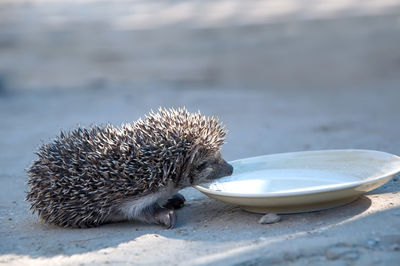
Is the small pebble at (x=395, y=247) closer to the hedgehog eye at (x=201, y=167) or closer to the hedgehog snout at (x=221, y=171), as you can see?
the hedgehog snout at (x=221, y=171)

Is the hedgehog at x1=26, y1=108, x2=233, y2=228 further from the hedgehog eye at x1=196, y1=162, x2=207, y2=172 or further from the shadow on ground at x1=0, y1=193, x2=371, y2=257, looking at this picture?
the shadow on ground at x1=0, y1=193, x2=371, y2=257

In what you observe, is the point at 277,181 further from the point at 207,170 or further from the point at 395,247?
the point at 395,247

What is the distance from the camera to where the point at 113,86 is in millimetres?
16344

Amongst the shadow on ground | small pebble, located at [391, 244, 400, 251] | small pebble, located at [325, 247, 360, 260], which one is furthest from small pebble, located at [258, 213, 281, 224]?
small pebble, located at [391, 244, 400, 251]

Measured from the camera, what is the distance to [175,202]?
20.0ft

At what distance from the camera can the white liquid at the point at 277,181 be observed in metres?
5.46

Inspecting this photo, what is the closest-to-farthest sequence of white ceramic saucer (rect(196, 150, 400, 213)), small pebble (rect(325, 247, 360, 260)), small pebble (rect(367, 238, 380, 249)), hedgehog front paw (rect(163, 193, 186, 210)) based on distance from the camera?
small pebble (rect(325, 247, 360, 260)), small pebble (rect(367, 238, 380, 249)), white ceramic saucer (rect(196, 150, 400, 213)), hedgehog front paw (rect(163, 193, 186, 210))

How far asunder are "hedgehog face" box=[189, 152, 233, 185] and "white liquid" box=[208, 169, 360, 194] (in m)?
0.09

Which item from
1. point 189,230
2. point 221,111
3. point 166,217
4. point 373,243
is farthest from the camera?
point 221,111

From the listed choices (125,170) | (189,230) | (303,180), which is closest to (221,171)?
(189,230)

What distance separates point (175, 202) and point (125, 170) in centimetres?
105

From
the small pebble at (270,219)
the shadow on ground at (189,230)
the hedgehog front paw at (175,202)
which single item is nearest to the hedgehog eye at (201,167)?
the shadow on ground at (189,230)

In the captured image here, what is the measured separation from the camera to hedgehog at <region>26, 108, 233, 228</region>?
17.5ft

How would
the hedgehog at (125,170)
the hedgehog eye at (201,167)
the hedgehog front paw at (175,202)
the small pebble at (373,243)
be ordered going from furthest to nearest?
the hedgehog front paw at (175,202) < the hedgehog eye at (201,167) < the hedgehog at (125,170) < the small pebble at (373,243)
